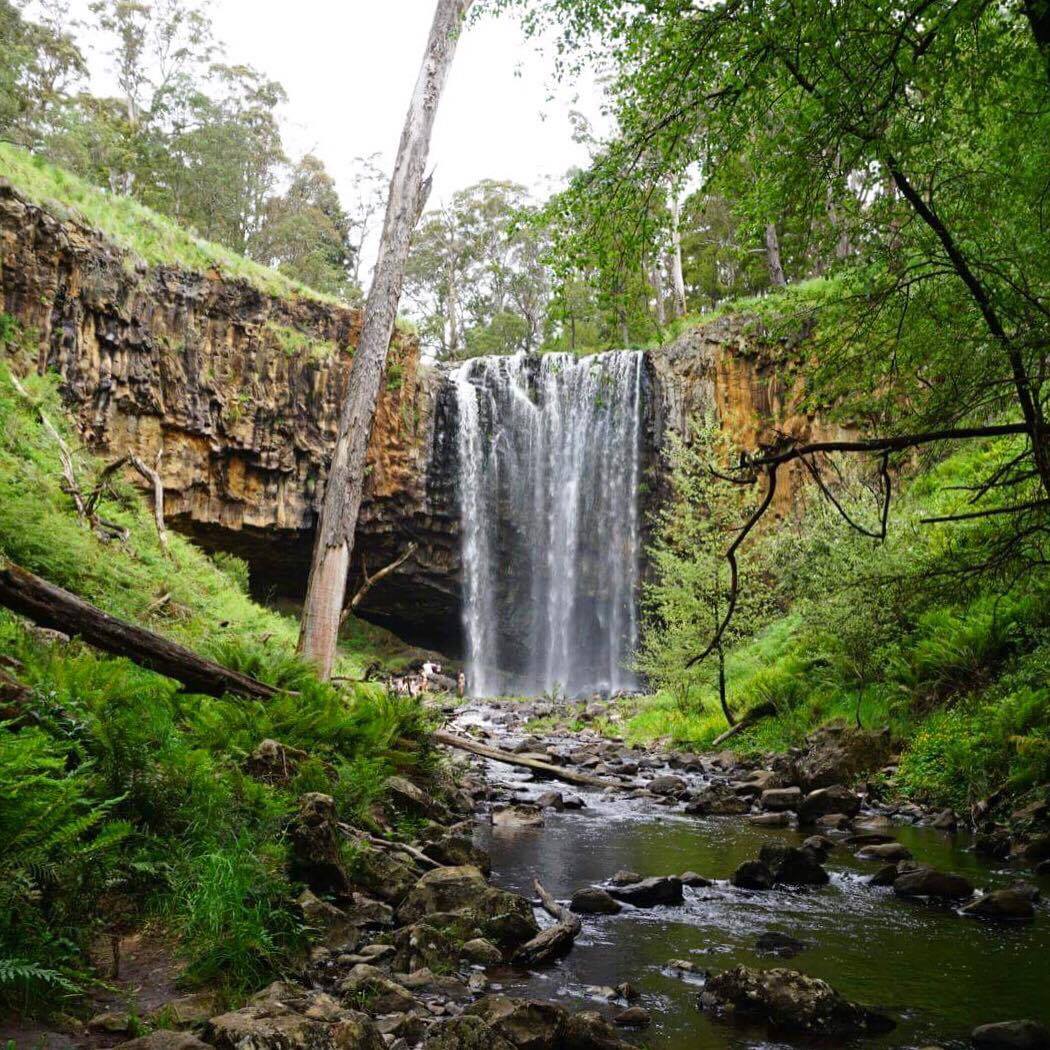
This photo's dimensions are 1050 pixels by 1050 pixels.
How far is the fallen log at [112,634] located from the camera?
176 inches

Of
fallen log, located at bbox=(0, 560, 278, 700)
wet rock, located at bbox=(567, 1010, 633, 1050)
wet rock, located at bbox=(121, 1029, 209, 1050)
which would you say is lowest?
wet rock, located at bbox=(567, 1010, 633, 1050)

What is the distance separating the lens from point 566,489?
29547mm

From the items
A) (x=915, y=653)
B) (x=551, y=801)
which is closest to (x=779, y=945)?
(x=551, y=801)

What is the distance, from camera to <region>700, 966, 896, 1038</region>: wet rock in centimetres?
351

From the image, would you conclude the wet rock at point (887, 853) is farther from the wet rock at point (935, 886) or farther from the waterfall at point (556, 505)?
the waterfall at point (556, 505)

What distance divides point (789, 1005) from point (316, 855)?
2.55m

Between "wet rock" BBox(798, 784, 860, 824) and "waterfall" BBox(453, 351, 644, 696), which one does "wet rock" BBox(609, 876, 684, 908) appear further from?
"waterfall" BBox(453, 351, 644, 696)

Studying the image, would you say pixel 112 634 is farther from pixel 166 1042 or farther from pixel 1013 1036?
pixel 1013 1036

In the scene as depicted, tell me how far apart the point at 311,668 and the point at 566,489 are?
22866 millimetres

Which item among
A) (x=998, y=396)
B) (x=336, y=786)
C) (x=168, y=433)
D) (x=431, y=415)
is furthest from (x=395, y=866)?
(x=431, y=415)

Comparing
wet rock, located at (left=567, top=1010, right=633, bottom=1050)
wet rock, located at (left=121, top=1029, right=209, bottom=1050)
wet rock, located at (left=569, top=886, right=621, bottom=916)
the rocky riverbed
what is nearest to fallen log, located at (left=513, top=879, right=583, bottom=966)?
the rocky riverbed

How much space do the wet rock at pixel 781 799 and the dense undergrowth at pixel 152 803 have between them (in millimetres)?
4227

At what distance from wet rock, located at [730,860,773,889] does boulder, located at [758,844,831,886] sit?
76 millimetres

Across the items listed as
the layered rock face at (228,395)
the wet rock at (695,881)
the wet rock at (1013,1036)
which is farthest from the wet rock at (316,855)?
A: the layered rock face at (228,395)
